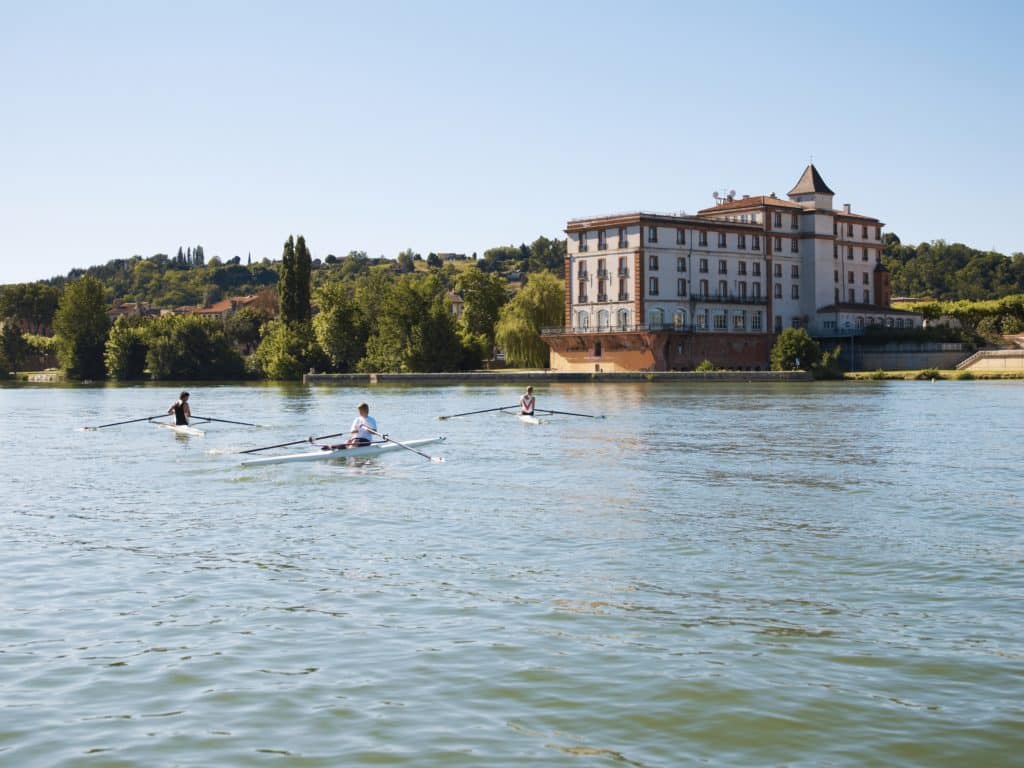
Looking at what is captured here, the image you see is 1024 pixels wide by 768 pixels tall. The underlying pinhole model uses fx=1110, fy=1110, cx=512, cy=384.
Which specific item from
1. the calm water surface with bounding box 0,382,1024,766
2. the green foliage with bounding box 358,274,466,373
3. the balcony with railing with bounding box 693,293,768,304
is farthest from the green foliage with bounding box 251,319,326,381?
the calm water surface with bounding box 0,382,1024,766

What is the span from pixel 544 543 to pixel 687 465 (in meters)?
13.0

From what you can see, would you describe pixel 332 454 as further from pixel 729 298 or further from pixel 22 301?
pixel 22 301

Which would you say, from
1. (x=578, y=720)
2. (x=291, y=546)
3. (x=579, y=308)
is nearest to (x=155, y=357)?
(x=579, y=308)

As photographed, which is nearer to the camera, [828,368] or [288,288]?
[828,368]

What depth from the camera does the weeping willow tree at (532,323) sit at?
4690 inches

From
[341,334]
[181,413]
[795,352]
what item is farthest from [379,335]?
[181,413]

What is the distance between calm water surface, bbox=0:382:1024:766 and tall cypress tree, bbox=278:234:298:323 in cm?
10082

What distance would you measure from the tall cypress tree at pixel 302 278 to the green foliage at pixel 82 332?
30.4m

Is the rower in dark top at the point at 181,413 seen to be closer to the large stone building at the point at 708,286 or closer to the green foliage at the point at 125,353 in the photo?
the large stone building at the point at 708,286

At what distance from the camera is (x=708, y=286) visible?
114 m

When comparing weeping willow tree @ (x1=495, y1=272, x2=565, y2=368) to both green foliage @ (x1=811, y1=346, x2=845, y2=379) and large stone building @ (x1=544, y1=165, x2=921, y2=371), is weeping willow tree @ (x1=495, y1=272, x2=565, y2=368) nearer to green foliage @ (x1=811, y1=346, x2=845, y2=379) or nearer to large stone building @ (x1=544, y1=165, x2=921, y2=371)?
large stone building @ (x1=544, y1=165, x2=921, y2=371)

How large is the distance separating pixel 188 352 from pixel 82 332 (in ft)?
55.4

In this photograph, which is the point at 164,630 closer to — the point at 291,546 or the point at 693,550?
the point at 291,546

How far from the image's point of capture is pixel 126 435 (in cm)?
4312
